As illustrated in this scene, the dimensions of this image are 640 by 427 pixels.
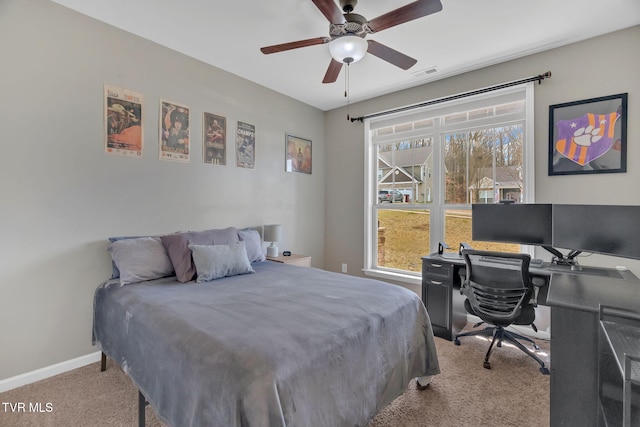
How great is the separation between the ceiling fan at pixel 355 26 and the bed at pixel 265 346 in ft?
5.64

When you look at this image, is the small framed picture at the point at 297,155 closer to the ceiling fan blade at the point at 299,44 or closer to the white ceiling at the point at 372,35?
the white ceiling at the point at 372,35

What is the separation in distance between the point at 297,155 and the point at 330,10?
249 centimetres

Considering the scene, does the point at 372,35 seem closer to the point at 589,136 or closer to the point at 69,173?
the point at 589,136

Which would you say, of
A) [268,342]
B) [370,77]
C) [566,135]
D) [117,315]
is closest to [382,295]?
[268,342]

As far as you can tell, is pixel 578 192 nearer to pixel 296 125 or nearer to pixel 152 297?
pixel 296 125

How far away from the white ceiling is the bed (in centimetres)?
215

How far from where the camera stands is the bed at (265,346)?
1146 millimetres

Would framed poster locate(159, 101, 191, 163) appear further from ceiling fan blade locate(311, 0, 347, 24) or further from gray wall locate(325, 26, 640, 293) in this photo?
gray wall locate(325, 26, 640, 293)

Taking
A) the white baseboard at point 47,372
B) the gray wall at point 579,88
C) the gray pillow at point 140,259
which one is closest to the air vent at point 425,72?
the gray wall at point 579,88

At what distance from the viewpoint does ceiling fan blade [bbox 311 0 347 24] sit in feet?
5.71

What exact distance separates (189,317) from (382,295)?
1201mm

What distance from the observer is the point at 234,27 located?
2.49 metres

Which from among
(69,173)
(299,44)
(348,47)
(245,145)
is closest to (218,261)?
(69,173)

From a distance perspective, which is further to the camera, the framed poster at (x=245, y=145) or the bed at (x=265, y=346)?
the framed poster at (x=245, y=145)
